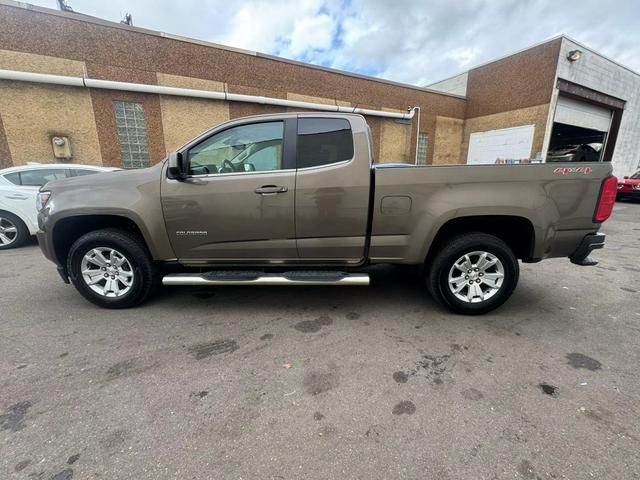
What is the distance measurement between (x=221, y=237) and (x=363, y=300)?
5.91 ft

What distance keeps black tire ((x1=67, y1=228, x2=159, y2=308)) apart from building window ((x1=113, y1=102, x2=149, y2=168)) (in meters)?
8.74

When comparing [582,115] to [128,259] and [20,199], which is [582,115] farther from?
[20,199]

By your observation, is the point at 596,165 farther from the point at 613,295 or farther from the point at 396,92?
the point at 396,92

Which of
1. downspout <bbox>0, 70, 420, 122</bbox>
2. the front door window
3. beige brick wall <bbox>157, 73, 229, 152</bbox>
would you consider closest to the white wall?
downspout <bbox>0, 70, 420, 122</bbox>

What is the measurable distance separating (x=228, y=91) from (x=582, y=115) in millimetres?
18812

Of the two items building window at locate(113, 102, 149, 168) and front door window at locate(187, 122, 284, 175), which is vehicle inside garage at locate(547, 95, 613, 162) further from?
building window at locate(113, 102, 149, 168)

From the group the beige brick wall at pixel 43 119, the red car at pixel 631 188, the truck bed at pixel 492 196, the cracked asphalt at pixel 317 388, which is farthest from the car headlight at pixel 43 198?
the red car at pixel 631 188

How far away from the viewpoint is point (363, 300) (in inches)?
144

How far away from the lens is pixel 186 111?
10.9 meters

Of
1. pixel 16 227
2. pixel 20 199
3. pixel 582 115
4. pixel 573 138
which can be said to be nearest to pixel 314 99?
pixel 20 199

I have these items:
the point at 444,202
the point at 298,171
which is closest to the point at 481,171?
the point at 444,202

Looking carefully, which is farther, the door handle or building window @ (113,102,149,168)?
building window @ (113,102,149,168)

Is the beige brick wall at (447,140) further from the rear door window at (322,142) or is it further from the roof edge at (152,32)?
the rear door window at (322,142)

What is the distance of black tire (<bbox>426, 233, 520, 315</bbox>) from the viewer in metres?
3.07
